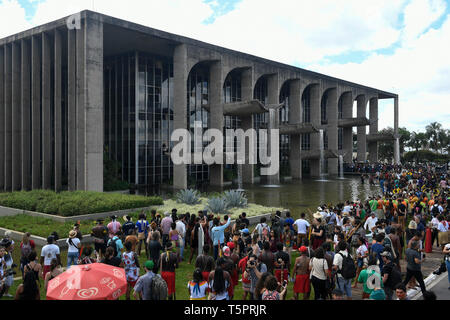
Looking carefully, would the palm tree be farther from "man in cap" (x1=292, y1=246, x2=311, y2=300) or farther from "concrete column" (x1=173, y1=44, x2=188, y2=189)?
"man in cap" (x1=292, y1=246, x2=311, y2=300)

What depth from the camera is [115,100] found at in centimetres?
3516

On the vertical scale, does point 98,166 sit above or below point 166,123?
below

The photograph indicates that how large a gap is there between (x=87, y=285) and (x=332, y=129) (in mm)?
47968

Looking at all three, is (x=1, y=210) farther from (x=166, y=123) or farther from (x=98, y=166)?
(x=166, y=123)

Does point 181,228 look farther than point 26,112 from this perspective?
No

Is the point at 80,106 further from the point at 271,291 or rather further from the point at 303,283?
the point at 271,291

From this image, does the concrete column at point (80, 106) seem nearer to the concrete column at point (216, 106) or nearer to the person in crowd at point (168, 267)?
the concrete column at point (216, 106)

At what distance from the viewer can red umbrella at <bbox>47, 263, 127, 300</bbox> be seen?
18.1ft

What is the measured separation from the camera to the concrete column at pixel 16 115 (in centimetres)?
3047

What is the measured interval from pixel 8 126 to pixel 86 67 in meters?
11.9

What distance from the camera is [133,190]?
3167cm

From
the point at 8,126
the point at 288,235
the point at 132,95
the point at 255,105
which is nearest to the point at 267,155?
the point at 255,105

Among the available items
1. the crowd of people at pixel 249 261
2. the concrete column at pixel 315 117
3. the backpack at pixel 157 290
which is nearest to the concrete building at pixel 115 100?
the concrete column at pixel 315 117

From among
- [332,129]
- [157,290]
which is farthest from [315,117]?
[157,290]
